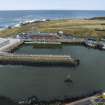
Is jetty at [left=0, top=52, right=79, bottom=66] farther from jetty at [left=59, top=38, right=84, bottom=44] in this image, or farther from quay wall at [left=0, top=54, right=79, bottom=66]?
jetty at [left=59, top=38, right=84, bottom=44]

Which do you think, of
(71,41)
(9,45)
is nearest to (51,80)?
(9,45)

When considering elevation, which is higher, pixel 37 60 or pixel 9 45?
pixel 37 60

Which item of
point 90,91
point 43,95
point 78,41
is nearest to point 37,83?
point 43,95

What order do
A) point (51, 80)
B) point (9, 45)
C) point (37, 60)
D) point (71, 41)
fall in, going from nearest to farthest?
point (51, 80) < point (37, 60) < point (9, 45) < point (71, 41)

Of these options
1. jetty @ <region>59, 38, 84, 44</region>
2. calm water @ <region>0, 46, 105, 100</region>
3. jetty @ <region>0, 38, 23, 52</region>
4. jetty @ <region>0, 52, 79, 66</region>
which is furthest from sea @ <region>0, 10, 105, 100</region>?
jetty @ <region>59, 38, 84, 44</region>

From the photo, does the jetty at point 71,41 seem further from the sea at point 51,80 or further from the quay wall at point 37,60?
the quay wall at point 37,60

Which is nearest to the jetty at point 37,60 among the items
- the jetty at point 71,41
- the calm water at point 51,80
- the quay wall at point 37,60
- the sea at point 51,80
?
the quay wall at point 37,60

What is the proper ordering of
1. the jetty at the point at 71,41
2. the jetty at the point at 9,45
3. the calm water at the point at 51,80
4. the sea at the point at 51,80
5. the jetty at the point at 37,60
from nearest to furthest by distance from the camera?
the sea at the point at 51,80 → the calm water at the point at 51,80 → the jetty at the point at 37,60 → the jetty at the point at 9,45 → the jetty at the point at 71,41

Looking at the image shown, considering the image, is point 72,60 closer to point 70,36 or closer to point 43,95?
point 43,95

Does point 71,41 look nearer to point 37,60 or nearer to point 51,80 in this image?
point 37,60
